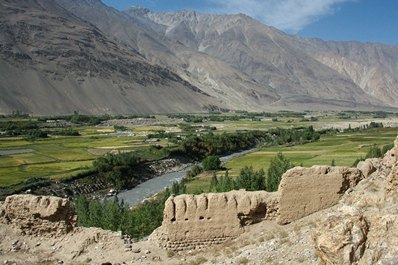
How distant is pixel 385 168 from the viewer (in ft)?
42.0

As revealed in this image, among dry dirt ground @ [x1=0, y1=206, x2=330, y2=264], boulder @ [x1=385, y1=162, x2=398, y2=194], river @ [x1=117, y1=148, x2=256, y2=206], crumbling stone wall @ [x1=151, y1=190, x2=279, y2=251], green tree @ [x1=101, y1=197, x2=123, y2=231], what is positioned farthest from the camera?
river @ [x1=117, y1=148, x2=256, y2=206]

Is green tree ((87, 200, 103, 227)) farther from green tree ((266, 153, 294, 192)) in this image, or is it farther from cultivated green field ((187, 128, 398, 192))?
cultivated green field ((187, 128, 398, 192))

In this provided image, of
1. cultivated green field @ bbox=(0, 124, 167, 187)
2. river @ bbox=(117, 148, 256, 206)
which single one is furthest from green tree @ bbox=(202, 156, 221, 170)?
cultivated green field @ bbox=(0, 124, 167, 187)

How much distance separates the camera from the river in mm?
49269

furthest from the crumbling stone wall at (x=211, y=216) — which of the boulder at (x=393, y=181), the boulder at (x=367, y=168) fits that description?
the boulder at (x=393, y=181)

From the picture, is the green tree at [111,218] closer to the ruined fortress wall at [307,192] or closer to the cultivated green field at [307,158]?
the ruined fortress wall at [307,192]

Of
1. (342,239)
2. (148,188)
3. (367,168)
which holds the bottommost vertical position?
(148,188)

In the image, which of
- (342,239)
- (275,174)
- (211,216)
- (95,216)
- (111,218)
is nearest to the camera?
(342,239)

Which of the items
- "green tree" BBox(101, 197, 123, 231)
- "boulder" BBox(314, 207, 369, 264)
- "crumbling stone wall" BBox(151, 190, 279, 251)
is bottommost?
"green tree" BBox(101, 197, 123, 231)

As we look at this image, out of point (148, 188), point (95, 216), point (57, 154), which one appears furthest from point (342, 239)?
point (57, 154)

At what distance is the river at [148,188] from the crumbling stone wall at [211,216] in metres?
29.1

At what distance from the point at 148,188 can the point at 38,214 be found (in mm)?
37523

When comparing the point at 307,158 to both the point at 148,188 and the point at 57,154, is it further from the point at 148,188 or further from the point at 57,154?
the point at 57,154

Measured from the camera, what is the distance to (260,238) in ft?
50.1
